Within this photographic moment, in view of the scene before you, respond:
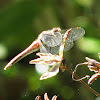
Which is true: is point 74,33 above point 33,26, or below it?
above

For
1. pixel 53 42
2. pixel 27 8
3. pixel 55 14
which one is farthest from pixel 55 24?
pixel 53 42

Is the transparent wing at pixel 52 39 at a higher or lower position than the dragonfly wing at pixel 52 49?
higher

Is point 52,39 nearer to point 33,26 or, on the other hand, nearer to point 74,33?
point 74,33

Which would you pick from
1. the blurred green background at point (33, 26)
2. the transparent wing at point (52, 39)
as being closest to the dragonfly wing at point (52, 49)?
the transparent wing at point (52, 39)

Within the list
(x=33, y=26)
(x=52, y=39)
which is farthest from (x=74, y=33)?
(x=33, y=26)

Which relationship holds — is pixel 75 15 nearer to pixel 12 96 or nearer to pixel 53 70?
pixel 12 96

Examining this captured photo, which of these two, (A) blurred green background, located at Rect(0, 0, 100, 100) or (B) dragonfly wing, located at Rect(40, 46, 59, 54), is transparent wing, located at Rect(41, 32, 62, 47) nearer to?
(B) dragonfly wing, located at Rect(40, 46, 59, 54)

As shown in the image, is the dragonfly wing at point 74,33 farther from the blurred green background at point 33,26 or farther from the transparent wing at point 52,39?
the blurred green background at point 33,26

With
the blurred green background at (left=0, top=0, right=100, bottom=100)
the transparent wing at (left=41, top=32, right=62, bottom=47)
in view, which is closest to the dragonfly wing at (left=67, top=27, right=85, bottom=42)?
the transparent wing at (left=41, top=32, right=62, bottom=47)
